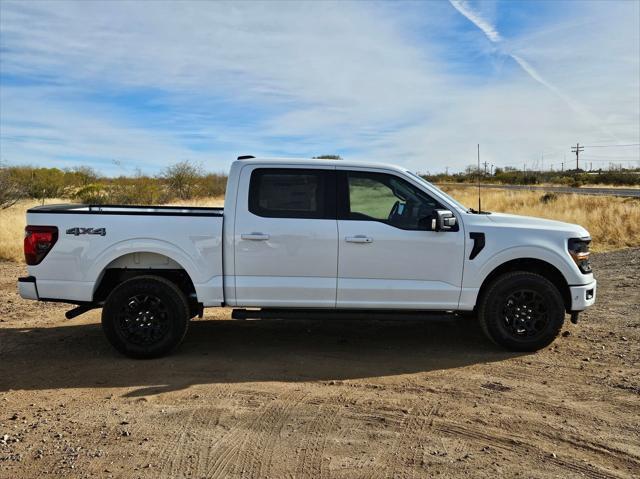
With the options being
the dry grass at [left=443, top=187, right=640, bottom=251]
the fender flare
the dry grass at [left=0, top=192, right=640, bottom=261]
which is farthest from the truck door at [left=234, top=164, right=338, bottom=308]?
the dry grass at [left=443, top=187, right=640, bottom=251]

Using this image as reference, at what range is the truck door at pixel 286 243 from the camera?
5602mm

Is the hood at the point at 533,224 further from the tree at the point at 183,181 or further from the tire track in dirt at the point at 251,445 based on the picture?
the tree at the point at 183,181

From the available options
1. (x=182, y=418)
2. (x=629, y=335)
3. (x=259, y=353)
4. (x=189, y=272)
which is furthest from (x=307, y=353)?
(x=629, y=335)

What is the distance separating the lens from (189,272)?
5.65m

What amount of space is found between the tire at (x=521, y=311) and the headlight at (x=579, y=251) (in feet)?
1.34

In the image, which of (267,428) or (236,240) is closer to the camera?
(267,428)

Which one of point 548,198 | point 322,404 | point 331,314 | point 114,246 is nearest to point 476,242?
point 331,314

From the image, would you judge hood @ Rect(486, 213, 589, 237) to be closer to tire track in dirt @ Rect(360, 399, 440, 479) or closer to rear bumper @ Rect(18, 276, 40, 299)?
tire track in dirt @ Rect(360, 399, 440, 479)

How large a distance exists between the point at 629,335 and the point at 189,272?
501cm

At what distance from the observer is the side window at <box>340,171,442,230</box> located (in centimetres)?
569

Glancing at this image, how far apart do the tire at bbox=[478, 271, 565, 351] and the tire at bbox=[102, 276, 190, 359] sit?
3.14 meters

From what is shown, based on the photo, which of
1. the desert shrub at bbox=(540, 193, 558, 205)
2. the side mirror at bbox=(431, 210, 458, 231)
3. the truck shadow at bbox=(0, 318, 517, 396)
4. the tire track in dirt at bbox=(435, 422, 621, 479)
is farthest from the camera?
the desert shrub at bbox=(540, 193, 558, 205)

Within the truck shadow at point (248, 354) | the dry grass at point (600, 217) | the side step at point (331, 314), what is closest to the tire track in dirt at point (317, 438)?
the truck shadow at point (248, 354)

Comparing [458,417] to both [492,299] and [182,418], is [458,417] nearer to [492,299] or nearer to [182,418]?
[492,299]
